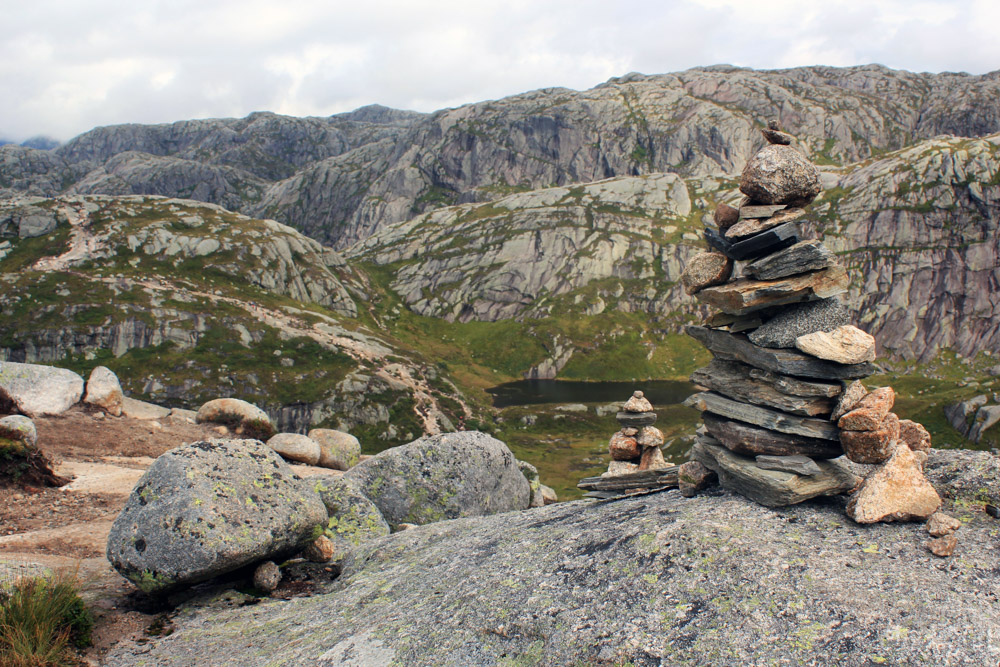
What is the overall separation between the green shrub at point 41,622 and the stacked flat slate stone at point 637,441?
21.5m

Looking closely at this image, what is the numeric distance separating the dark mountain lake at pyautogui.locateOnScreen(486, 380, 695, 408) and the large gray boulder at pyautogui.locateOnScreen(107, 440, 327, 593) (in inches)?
4908

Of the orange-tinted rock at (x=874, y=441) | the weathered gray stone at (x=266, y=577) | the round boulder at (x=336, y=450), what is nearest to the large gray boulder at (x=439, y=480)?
the weathered gray stone at (x=266, y=577)

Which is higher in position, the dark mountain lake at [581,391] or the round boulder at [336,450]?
the round boulder at [336,450]

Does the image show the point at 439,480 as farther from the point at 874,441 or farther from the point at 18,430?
the point at 18,430

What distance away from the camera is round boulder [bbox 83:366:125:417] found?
3775 centimetres

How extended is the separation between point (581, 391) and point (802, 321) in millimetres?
151854

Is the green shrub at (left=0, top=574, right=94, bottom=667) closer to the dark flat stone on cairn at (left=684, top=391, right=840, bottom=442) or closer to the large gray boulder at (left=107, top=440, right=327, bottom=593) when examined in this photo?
the large gray boulder at (left=107, top=440, right=327, bottom=593)

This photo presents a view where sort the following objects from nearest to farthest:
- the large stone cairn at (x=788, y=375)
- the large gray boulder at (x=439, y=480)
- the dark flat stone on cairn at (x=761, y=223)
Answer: the large stone cairn at (x=788, y=375), the dark flat stone on cairn at (x=761, y=223), the large gray boulder at (x=439, y=480)

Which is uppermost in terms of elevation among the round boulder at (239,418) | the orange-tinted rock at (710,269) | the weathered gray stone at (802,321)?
the orange-tinted rock at (710,269)

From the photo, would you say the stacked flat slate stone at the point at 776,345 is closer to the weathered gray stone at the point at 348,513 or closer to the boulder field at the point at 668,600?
the boulder field at the point at 668,600

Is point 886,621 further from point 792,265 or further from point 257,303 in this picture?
point 257,303

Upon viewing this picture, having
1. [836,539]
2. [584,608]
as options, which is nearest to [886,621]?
[836,539]

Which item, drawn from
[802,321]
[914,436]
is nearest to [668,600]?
[802,321]

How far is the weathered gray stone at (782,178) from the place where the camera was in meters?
14.8
